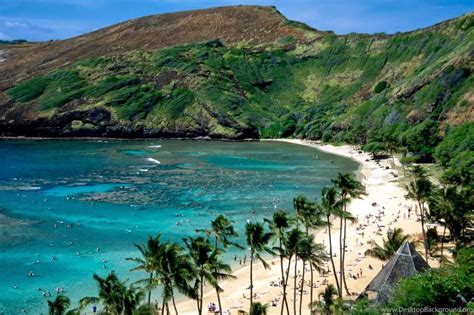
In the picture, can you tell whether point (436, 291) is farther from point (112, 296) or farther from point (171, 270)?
point (112, 296)

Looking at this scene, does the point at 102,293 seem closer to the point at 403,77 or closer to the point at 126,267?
the point at 126,267

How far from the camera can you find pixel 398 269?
36375 millimetres

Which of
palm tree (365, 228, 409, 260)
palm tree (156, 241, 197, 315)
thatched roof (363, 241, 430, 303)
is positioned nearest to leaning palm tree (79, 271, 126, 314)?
palm tree (156, 241, 197, 315)

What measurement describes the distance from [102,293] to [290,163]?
103493 mm

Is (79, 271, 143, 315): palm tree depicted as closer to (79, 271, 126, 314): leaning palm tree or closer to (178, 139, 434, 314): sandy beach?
(79, 271, 126, 314): leaning palm tree

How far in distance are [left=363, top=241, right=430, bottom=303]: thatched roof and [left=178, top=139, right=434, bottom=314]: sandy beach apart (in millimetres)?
8032

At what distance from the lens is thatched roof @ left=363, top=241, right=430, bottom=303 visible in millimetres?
35500

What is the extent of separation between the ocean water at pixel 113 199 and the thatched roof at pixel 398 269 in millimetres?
24275

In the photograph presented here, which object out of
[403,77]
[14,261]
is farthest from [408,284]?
[403,77]

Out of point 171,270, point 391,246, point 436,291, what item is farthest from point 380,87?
point 171,270

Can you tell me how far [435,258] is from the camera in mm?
49531

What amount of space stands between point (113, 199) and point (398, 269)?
61678 millimetres

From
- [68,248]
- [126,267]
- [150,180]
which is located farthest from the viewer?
[150,180]

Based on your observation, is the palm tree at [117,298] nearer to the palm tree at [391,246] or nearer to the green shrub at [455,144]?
the palm tree at [391,246]
